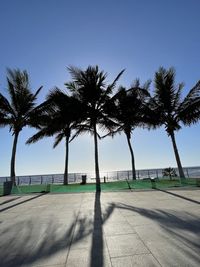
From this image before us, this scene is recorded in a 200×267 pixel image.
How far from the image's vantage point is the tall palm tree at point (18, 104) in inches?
624

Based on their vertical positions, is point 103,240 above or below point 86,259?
above

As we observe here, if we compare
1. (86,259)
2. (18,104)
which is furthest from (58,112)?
(86,259)

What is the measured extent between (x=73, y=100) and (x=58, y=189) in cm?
585

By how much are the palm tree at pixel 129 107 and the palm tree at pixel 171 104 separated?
1.05m

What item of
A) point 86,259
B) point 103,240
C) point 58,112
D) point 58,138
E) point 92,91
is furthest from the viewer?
point 58,138

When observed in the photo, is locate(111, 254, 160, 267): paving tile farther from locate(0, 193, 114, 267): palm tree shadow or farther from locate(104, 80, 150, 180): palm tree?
locate(104, 80, 150, 180): palm tree

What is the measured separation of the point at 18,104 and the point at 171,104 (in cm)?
1194

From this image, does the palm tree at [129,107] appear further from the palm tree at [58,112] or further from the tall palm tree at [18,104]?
the tall palm tree at [18,104]

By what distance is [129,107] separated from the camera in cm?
1666

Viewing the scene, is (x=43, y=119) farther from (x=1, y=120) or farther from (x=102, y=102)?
(x=102, y=102)

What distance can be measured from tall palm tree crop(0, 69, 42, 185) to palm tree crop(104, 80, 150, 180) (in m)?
6.48

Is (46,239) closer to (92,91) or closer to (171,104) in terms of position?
(92,91)

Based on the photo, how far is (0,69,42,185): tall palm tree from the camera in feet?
52.0

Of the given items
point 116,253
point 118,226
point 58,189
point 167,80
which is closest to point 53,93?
point 58,189
